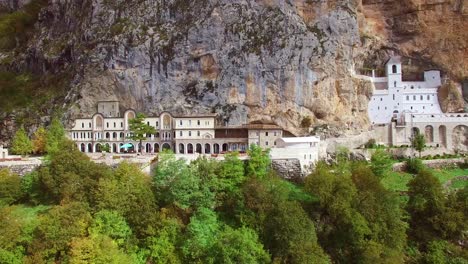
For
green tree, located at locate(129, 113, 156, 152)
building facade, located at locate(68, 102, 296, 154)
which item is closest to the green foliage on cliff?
building facade, located at locate(68, 102, 296, 154)

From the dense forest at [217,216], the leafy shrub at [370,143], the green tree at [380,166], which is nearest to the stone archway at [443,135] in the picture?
the leafy shrub at [370,143]

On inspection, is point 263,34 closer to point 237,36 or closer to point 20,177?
point 237,36

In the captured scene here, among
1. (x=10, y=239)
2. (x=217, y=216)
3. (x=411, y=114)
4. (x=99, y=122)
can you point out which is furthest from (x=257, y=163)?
(x=99, y=122)

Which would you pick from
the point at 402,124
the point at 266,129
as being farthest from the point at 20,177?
the point at 402,124

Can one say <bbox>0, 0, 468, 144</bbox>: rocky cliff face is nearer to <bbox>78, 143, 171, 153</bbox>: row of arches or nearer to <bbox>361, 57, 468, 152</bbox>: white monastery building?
<bbox>361, 57, 468, 152</bbox>: white monastery building

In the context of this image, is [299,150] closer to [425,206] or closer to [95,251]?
[425,206]

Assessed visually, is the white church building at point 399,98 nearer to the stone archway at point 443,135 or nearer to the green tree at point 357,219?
the stone archway at point 443,135
